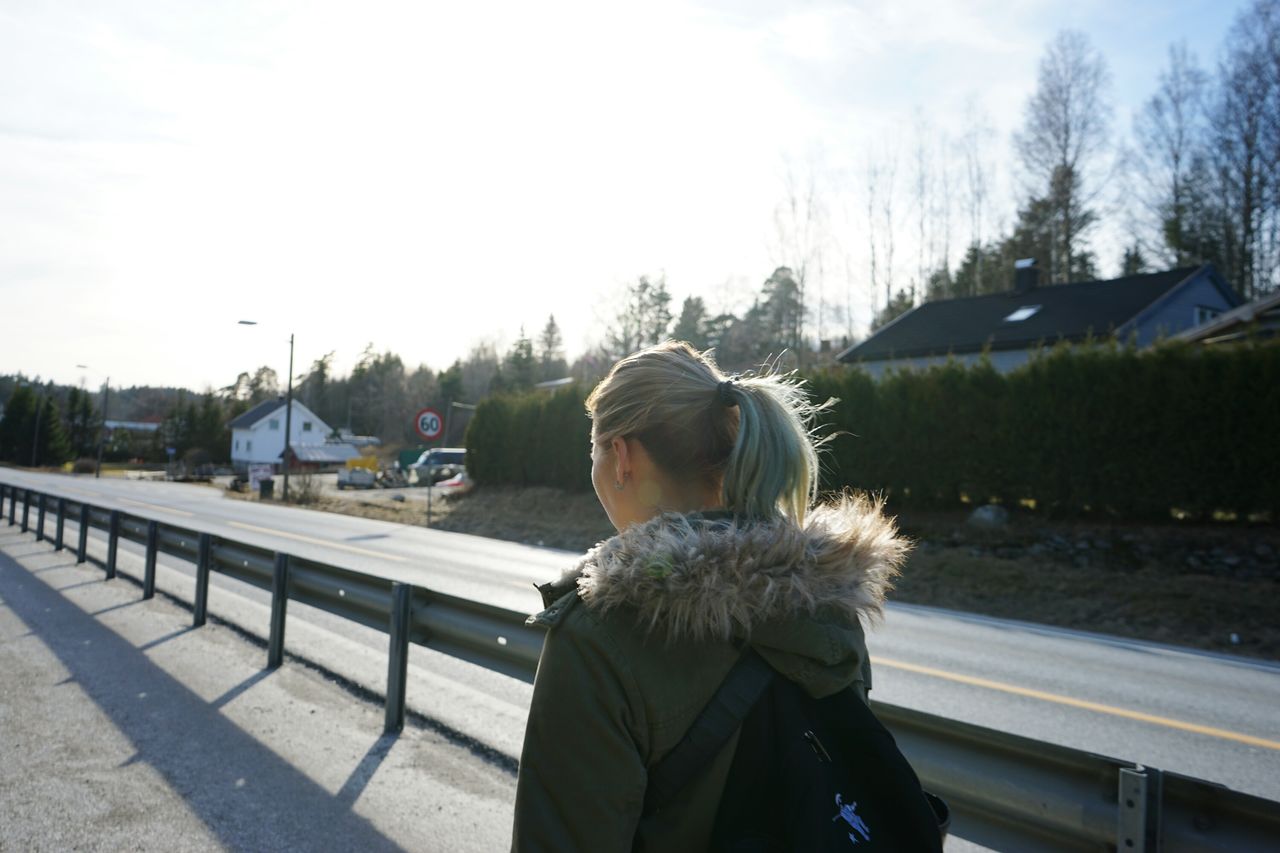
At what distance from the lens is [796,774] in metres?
1.34

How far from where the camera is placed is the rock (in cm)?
1599

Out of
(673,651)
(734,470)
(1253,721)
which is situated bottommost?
(1253,721)

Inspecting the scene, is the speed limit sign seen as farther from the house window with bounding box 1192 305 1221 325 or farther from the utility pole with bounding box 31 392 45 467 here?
the utility pole with bounding box 31 392 45 467

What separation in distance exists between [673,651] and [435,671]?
6.04 meters

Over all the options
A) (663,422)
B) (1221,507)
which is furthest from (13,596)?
(1221,507)

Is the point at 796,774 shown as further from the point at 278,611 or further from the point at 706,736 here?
the point at 278,611

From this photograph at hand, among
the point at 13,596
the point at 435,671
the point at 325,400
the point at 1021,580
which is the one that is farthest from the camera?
the point at 325,400

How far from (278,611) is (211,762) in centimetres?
209

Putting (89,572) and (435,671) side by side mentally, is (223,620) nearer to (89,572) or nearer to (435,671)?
(435,671)

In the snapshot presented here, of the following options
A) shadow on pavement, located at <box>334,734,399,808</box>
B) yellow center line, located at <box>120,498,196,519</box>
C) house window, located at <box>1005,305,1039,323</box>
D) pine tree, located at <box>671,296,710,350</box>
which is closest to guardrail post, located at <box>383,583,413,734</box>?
shadow on pavement, located at <box>334,734,399,808</box>

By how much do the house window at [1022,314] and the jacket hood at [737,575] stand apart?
118 feet

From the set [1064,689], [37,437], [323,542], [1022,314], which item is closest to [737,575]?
[1064,689]

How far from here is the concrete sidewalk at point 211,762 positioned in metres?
3.71

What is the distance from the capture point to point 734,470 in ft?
5.52
